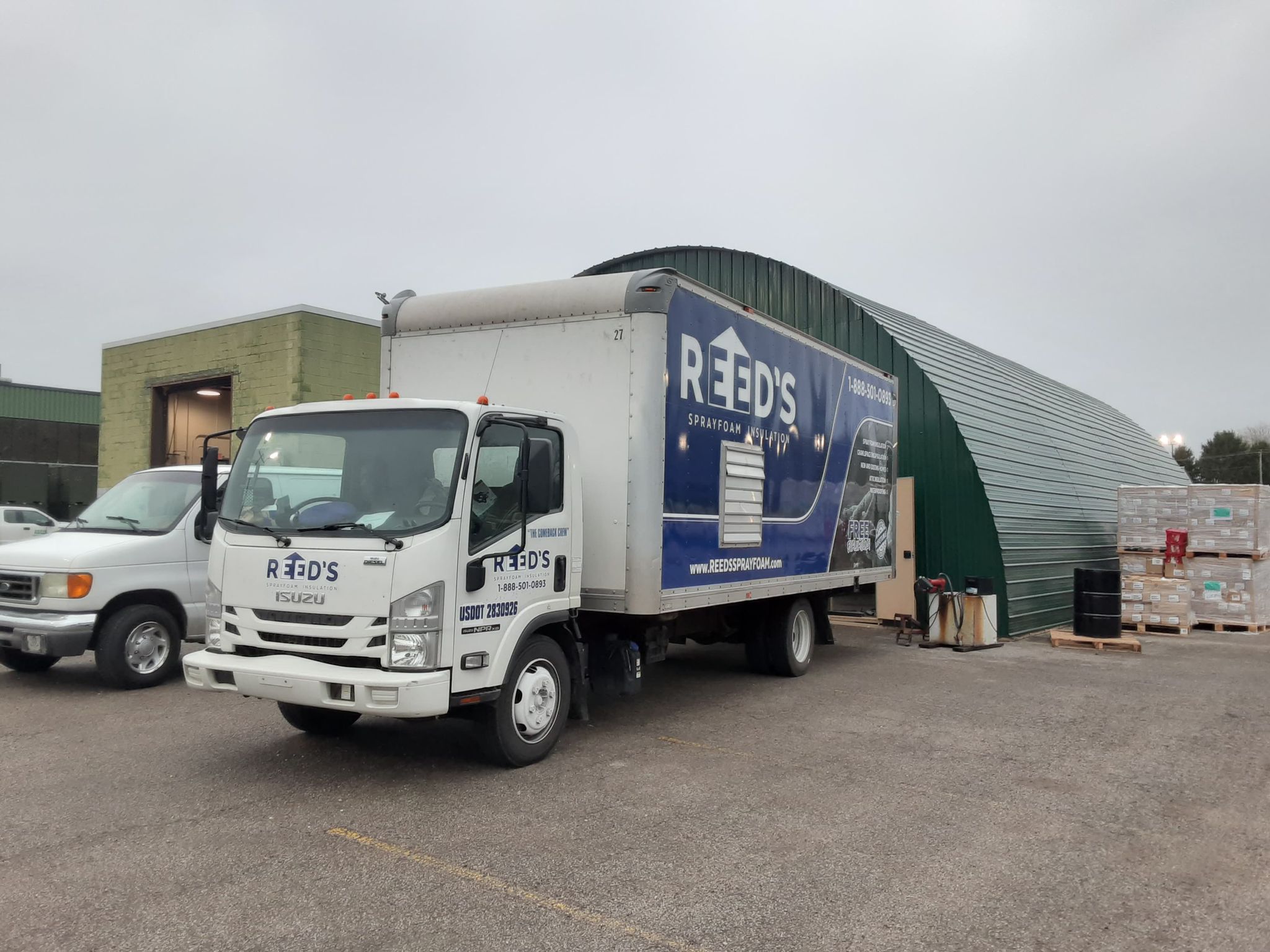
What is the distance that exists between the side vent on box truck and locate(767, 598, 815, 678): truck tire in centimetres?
164

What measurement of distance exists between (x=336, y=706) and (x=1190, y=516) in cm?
1503

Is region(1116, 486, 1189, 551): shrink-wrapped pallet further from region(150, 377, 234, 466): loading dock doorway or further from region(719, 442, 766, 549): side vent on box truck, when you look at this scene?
region(150, 377, 234, 466): loading dock doorway

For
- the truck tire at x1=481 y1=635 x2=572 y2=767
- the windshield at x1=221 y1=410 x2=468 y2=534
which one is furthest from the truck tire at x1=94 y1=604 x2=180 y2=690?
the truck tire at x1=481 y1=635 x2=572 y2=767

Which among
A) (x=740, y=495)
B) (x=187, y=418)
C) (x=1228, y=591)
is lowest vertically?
(x=1228, y=591)

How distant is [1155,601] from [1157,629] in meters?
0.55

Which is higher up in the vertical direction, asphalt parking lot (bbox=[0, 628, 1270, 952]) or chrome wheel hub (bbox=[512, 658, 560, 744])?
chrome wheel hub (bbox=[512, 658, 560, 744])

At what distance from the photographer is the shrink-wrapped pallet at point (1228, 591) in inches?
599

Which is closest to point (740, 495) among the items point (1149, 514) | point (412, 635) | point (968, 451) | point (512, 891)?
point (412, 635)

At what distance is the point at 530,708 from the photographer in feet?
20.4

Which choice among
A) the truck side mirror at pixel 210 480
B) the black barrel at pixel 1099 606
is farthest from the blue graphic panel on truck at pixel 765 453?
the black barrel at pixel 1099 606

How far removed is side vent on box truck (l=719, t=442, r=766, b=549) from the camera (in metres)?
7.84

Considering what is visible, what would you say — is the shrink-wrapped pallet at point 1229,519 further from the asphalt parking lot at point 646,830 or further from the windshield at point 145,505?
the windshield at point 145,505

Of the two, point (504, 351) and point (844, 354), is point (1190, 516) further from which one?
point (504, 351)

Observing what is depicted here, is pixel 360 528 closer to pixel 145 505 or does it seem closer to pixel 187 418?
pixel 145 505
